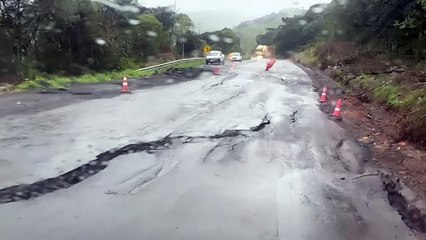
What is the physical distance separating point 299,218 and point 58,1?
71.4 ft

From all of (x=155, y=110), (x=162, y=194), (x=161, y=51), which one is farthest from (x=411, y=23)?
(x=161, y=51)

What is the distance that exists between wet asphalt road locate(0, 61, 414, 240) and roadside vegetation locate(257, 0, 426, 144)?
2444mm

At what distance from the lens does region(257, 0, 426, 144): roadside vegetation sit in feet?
39.0

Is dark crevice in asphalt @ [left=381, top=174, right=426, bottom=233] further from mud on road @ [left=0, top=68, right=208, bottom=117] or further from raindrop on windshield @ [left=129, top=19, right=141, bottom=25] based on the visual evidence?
raindrop on windshield @ [left=129, top=19, right=141, bottom=25]

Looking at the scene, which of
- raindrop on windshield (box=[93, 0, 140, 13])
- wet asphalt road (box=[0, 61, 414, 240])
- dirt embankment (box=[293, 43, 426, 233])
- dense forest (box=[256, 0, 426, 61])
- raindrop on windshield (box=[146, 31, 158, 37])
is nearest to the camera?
wet asphalt road (box=[0, 61, 414, 240])

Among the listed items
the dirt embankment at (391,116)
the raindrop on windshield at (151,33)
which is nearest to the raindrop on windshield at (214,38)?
the raindrop on windshield at (151,33)

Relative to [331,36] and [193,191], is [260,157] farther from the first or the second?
[331,36]

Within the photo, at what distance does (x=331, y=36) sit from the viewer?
49094 millimetres

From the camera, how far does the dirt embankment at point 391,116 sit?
790cm

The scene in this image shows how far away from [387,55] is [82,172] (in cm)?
2381

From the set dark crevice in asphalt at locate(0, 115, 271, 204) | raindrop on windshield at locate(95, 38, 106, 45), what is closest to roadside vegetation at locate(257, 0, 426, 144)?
dark crevice in asphalt at locate(0, 115, 271, 204)

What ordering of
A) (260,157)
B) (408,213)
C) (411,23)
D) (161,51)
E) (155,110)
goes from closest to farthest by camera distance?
1. (408,213)
2. (260,157)
3. (155,110)
4. (411,23)
5. (161,51)

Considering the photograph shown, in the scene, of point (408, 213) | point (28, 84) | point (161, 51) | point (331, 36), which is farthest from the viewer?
point (331, 36)

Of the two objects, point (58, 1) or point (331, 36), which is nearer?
point (58, 1)
